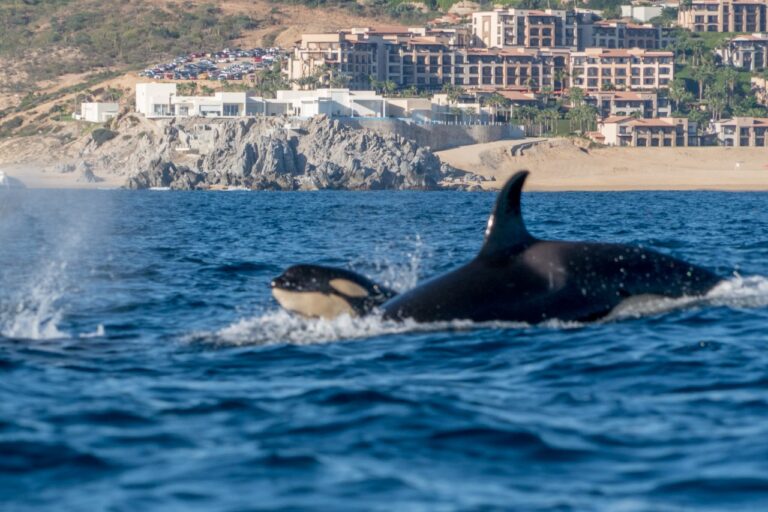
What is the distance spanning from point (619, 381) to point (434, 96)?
173968mm

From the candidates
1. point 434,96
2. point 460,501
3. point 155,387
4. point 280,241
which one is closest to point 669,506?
point 460,501

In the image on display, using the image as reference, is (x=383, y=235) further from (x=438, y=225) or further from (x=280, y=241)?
(x=438, y=225)

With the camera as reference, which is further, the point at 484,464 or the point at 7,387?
the point at 7,387

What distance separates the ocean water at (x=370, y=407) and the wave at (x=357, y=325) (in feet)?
0.14

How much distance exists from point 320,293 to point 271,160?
127054 millimetres

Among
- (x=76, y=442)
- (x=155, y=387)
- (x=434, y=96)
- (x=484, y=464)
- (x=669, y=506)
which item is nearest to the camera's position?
(x=669, y=506)

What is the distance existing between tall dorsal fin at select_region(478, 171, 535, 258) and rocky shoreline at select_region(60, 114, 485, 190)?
414 ft

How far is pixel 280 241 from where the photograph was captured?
44750mm

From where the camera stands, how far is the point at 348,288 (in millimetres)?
19078

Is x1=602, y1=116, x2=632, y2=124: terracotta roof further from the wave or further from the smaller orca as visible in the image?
the smaller orca

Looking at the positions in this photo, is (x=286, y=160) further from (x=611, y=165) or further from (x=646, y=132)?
(x=646, y=132)

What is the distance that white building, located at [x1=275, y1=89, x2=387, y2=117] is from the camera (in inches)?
6447

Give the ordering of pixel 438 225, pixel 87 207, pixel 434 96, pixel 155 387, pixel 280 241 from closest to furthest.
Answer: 1. pixel 155 387
2. pixel 280 241
3. pixel 438 225
4. pixel 87 207
5. pixel 434 96

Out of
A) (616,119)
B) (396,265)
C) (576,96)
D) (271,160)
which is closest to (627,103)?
(576,96)
